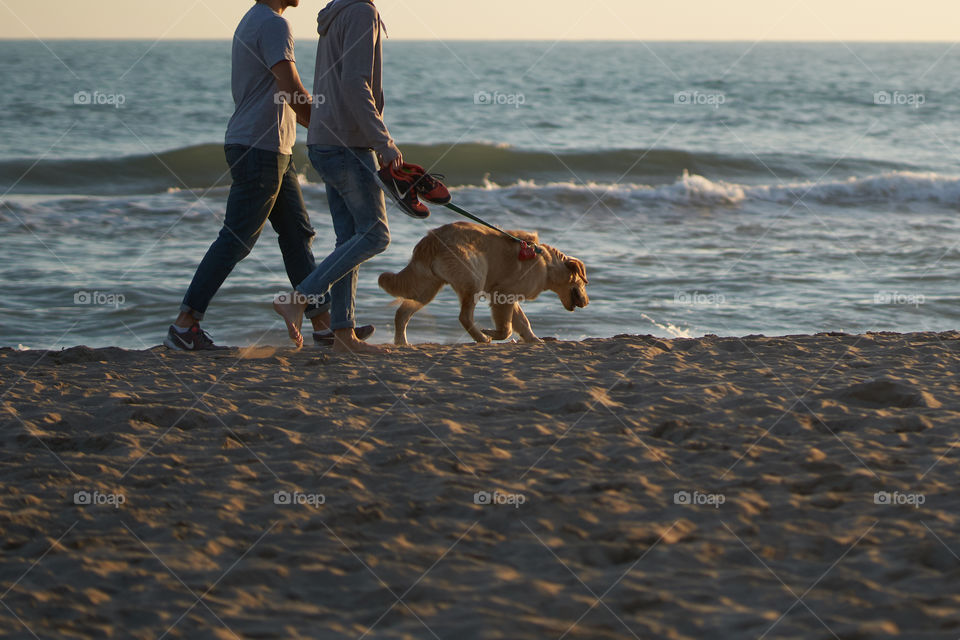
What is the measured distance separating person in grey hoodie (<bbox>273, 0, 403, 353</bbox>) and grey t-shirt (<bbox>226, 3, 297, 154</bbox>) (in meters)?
0.28

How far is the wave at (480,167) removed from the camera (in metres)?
16.9

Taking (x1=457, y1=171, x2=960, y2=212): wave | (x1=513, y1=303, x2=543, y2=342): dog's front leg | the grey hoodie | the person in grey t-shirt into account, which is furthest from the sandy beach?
(x1=457, y1=171, x2=960, y2=212): wave

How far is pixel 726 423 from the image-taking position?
174 inches

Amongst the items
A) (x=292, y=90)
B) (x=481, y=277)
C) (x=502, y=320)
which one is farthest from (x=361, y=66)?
(x=502, y=320)

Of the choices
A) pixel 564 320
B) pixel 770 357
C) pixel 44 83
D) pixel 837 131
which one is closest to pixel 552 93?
pixel 837 131

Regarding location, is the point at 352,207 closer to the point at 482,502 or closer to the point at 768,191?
the point at 482,502

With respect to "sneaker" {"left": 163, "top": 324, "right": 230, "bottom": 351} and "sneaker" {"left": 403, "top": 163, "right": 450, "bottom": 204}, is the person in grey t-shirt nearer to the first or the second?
"sneaker" {"left": 163, "top": 324, "right": 230, "bottom": 351}

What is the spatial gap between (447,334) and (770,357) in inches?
114

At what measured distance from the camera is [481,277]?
6.54 meters

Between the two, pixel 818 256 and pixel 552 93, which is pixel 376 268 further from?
pixel 552 93

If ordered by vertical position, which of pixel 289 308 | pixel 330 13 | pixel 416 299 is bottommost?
pixel 416 299

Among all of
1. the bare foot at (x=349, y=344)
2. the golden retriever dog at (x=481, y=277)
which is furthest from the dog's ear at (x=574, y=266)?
the bare foot at (x=349, y=344)

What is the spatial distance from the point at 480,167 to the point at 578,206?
4.70 meters

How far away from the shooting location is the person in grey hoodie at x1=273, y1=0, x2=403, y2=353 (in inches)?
209
